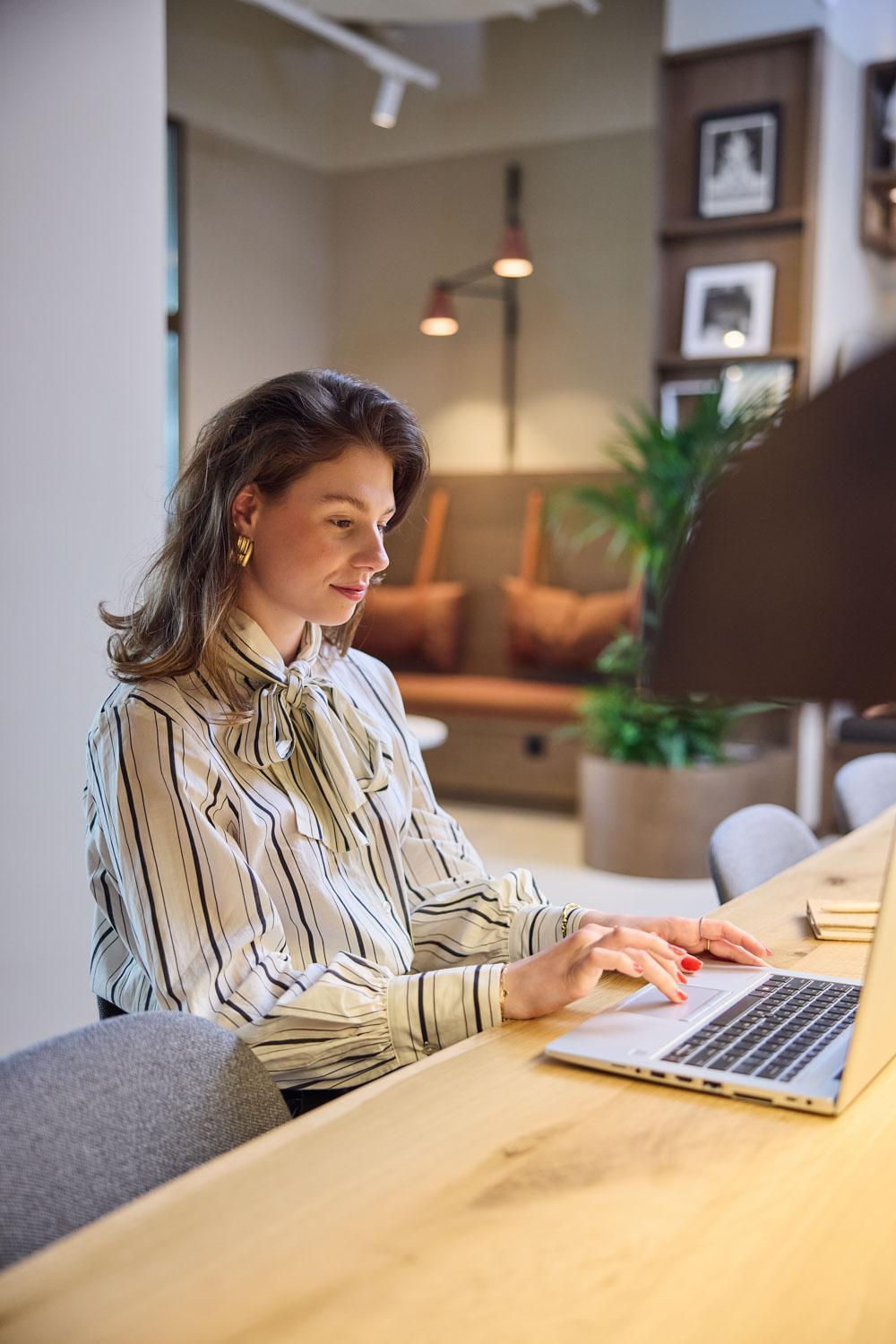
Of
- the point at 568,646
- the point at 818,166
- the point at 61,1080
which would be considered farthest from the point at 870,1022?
the point at 568,646

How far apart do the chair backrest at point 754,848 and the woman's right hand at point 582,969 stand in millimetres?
548

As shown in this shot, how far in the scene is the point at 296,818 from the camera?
4.50 ft

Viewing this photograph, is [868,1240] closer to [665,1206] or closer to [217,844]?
[665,1206]

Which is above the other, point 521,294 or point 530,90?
point 530,90

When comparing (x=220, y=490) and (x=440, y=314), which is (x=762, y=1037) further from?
(x=440, y=314)

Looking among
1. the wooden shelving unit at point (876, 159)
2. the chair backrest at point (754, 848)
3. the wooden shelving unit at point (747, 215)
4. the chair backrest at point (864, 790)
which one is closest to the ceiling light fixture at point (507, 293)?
the wooden shelving unit at point (747, 215)

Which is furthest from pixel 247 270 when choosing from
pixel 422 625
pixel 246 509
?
pixel 246 509

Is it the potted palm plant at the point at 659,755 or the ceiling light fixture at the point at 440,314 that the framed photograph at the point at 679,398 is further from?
the ceiling light fixture at the point at 440,314

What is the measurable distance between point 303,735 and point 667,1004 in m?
0.49

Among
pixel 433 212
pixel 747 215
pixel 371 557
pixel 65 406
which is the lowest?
pixel 371 557

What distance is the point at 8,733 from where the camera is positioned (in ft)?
7.81

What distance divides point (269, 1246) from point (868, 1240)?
Answer: 0.34 meters

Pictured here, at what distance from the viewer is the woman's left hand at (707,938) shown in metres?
1.31

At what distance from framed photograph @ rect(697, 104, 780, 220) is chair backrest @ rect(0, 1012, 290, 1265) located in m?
4.98
